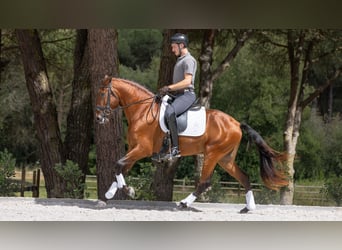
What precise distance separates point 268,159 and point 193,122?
34.9 inches

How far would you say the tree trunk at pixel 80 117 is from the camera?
936 centimetres

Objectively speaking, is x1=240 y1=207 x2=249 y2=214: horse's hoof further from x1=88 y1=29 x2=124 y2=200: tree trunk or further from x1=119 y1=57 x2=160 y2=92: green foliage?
x1=119 y1=57 x2=160 y2=92: green foliage

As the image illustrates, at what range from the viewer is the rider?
6.68m

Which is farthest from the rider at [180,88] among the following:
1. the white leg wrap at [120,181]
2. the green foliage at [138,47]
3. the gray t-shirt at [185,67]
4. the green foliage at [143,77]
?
the green foliage at [138,47]

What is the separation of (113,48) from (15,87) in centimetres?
941

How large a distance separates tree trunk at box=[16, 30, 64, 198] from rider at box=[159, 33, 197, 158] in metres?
2.82

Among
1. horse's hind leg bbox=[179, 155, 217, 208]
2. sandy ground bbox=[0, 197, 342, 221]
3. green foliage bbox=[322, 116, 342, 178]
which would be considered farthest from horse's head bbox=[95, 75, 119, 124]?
green foliage bbox=[322, 116, 342, 178]

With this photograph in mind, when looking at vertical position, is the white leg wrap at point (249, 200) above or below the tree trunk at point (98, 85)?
below

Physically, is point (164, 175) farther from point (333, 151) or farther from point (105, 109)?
point (333, 151)

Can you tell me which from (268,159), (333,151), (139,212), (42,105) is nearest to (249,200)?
(268,159)

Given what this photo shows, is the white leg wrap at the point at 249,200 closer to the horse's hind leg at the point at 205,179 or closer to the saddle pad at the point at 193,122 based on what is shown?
the horse's hind leg at the point at 205,179

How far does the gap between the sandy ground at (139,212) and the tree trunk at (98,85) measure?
32.5 inches
